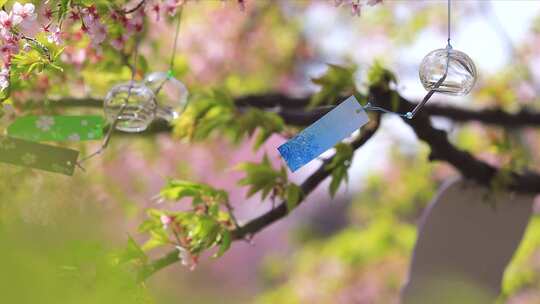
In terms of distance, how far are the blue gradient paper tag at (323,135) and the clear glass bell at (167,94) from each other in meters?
0.49

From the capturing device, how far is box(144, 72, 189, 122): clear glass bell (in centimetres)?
194

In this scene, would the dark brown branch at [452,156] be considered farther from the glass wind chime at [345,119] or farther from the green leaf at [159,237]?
the green leaf at [159,237]

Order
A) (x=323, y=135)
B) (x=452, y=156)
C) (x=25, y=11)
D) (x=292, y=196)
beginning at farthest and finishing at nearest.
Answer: (x=452, y=156) → (x=292, y=196) → (x=323, y=135) → (x=25, y=11)

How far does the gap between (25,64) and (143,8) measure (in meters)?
0.41

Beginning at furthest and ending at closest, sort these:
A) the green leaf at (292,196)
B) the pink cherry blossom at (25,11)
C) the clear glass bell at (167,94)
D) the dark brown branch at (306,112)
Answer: the dark brown branch at (306,112) → the clear glass bell at (167,94) → the green leaf at (292,196) → the pink cherry blossom at (25,11)

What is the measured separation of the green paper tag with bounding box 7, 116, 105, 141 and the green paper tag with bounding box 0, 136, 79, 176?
0.02 meters

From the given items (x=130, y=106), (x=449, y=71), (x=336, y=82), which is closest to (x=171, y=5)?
(x=130, y=106)

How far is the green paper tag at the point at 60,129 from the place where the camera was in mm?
1730

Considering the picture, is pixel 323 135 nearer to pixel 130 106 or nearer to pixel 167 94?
pixel 130 106

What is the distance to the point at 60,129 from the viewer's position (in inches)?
68.2

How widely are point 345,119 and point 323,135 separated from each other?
0.05 metres

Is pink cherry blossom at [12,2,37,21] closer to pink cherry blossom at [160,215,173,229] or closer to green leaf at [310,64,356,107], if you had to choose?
pink cherry blossom at [160,215,173,229]

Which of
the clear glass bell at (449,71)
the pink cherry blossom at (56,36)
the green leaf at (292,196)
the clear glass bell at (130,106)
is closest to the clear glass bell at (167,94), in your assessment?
the clear glass bell at (130,106)

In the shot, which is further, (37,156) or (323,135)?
(37,156)
